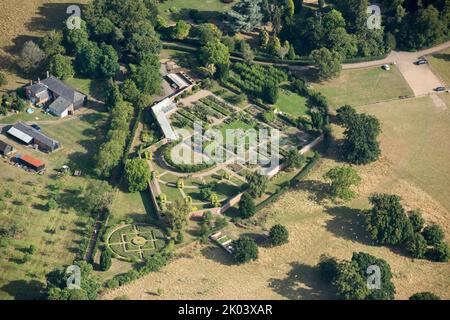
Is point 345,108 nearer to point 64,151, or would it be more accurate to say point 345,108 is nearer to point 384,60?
point 384,60

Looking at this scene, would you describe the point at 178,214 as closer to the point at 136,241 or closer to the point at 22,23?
the point at 136,241

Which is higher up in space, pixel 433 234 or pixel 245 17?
pixel 245 17

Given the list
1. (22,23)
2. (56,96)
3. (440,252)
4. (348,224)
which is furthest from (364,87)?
(22,23)

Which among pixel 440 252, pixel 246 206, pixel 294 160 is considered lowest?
pixel 440 252

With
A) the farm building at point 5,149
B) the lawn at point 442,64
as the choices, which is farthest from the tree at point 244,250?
the lawn at point 442,64

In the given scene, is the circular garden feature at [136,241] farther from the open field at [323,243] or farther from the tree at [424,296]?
the tree at [424,296]

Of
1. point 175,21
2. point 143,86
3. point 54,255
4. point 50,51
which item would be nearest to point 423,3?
point 175,21

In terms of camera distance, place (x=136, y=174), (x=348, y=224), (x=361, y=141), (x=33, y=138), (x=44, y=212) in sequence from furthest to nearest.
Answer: (x=361, y=141) < (x=33, y=138) < (x=136, y=174) < (x=348, y=224) < (x=44, y=212)
